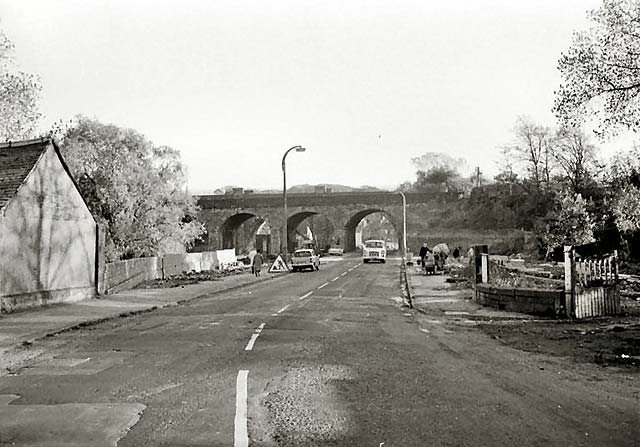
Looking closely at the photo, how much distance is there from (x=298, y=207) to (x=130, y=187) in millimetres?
36012

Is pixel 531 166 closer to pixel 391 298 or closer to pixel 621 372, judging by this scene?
pixel 391 298

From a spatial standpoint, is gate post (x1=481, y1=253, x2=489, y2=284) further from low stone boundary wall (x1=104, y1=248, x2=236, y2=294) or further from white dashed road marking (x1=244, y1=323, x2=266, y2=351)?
→ low stone boundary wall (x1=104, y1=248, x2=236, y2=294)

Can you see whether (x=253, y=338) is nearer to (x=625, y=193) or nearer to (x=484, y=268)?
(x=484, y=268)

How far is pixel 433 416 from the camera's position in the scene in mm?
6551

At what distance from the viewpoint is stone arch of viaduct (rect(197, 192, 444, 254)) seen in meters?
77.3

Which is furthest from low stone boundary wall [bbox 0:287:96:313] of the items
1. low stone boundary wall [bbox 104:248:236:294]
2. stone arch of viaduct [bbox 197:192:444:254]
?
stone arch of viaduct [bbox 197:192:444:254]

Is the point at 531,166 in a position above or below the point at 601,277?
above

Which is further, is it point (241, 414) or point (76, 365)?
point (76, 365)

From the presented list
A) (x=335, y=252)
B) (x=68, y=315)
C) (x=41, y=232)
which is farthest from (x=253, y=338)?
(x=335, y=252)

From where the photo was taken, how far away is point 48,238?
20172 millimetres

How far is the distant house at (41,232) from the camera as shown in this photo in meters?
18.2

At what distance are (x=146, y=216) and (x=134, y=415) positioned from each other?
38.4m

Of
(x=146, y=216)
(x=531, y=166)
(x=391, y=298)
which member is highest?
(x=531, y=166)

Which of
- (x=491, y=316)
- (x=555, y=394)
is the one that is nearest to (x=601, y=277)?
(x=491, y=316)
